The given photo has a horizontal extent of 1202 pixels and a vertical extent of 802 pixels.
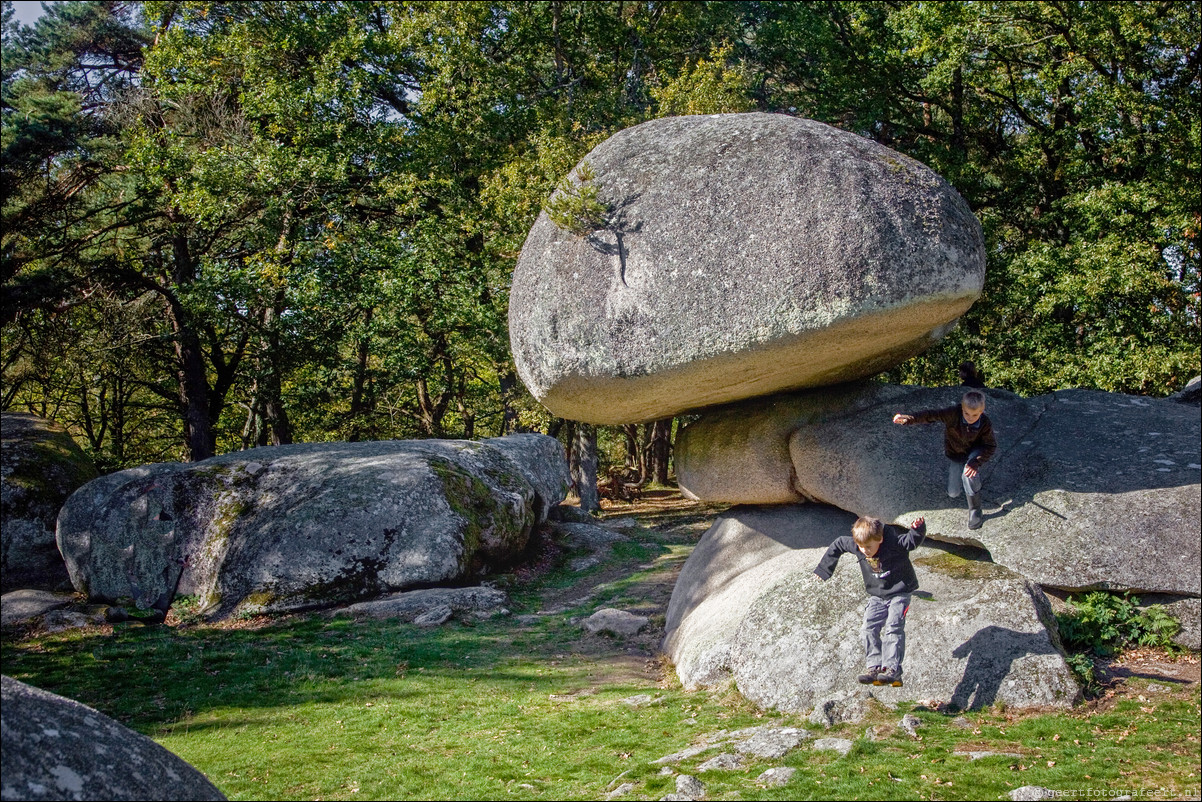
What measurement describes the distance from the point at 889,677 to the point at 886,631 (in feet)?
1.45

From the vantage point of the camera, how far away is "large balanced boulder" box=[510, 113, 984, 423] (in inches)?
385

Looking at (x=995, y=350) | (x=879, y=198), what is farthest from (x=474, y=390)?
(x=879, y=198)

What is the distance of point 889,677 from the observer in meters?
8.51

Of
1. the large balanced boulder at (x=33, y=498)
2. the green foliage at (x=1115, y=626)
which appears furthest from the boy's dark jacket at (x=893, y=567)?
the large balanced boulder at (x=33, y=498)

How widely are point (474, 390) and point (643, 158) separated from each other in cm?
2497

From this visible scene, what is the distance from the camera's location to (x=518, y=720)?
31.3 feet

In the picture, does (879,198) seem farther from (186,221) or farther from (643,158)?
(186,221)

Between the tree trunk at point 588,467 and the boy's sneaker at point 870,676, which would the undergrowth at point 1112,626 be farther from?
the tree trunk at point 588,467

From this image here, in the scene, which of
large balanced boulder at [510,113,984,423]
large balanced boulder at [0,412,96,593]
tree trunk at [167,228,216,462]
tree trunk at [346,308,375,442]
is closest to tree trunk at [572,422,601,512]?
tree trunk at [346,308,375,442]

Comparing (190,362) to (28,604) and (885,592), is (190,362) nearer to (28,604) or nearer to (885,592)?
(28,604)

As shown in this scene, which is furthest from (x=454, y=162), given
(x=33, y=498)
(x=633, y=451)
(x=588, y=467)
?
(x=633, y=451)

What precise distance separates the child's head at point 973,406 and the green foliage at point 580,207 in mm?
4605

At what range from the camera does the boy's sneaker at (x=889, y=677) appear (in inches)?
335

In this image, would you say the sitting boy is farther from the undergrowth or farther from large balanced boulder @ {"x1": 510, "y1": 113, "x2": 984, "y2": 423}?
the undergrowth
